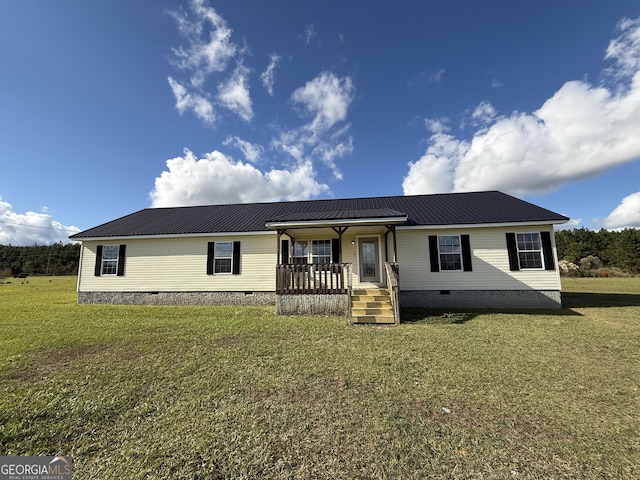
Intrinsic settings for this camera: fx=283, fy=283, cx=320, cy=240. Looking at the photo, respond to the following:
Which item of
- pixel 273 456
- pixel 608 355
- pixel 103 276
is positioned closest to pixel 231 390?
pixel 273 456

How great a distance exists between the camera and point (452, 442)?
2.97m

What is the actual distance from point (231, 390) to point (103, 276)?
13.0 metres

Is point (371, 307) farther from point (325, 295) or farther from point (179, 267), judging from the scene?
point (179, 267)

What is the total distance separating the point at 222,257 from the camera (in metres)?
12.9

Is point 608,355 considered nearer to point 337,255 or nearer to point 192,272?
point 337,255

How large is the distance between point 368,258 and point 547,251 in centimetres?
693

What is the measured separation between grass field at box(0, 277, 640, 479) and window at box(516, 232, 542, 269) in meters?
4.18

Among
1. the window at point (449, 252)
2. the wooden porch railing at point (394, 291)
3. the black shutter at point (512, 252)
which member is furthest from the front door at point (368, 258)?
the black shutter at point (512, 252)

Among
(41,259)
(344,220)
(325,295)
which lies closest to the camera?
(325,295)

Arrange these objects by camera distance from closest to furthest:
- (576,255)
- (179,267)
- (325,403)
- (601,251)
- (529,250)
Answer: (325,403) < (529,250) < (179,267) < (601,251) < (576,255)

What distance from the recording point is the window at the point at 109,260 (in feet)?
44.7

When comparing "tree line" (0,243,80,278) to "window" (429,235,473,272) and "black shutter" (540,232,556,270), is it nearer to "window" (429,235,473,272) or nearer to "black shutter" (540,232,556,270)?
"window" (429,235,473,272)

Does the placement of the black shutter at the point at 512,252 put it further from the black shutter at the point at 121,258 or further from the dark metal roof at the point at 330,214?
the black shutter at the point at 121,258

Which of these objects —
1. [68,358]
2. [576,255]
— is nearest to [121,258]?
[68,358]
